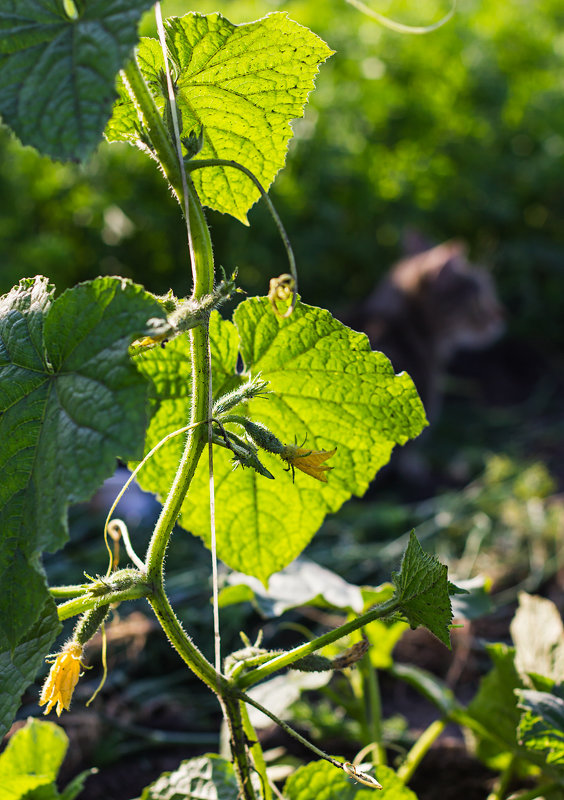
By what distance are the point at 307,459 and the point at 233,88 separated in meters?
0.30

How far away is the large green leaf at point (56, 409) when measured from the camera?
45 centimetres

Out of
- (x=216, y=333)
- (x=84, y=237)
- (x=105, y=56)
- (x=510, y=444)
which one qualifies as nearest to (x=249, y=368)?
(x=216, y=333)

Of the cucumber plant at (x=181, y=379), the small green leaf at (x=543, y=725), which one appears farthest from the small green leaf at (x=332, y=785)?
the small green leaf at (x=543, y=725)

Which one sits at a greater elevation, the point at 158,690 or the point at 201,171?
the point at 201,171

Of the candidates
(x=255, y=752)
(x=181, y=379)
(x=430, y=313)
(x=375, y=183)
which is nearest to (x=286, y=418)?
(x=181, y=379)

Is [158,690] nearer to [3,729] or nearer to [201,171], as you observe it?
[3,729]

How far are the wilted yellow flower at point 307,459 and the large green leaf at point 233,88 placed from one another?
0.24 m

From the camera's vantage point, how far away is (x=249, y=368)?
689 mm

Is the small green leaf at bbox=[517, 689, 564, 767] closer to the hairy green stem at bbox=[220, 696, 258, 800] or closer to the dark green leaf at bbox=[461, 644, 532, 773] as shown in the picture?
the dark green leaf at bbox=[461, 644, 532, 773]

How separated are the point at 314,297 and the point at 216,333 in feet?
9.90

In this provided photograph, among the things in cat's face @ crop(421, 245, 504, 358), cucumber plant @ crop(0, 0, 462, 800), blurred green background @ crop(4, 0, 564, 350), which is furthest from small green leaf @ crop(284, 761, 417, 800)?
cat's face @ crop(421, 245, 504, 358)

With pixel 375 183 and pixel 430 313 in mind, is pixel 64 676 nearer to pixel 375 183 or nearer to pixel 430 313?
pixel 430 313

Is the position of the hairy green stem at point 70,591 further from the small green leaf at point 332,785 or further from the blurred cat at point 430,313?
the blurred cat at point 430,313

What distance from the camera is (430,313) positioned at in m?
3.38
